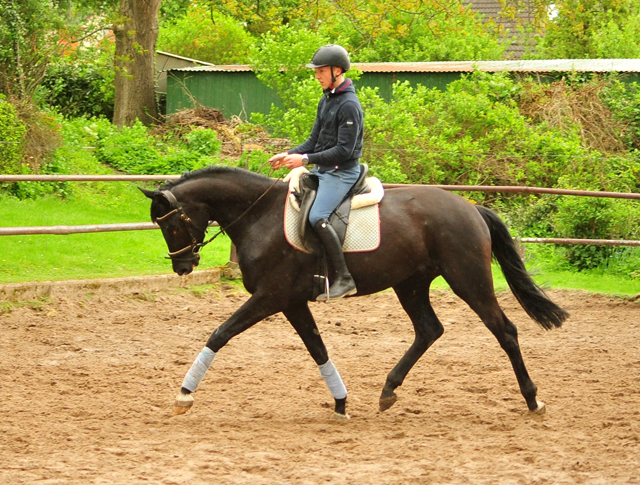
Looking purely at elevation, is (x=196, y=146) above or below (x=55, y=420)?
above

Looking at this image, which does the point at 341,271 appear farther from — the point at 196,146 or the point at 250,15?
the point at 250,15

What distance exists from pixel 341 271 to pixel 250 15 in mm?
15421

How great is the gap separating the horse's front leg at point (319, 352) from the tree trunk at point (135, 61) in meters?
12.2

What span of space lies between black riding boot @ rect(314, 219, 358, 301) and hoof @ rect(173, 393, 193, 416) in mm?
1117

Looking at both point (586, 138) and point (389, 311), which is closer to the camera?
point (389, 311)

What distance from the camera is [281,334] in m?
7.90

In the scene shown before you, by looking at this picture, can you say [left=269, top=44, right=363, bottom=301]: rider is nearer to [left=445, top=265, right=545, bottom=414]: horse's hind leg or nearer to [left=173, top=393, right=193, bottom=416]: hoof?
[left=445, top=265, right=545, bottom=414]: horse's hind leg

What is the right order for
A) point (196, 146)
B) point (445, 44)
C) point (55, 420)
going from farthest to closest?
point (445, 44) < point (196, 146) < point (55, 420)

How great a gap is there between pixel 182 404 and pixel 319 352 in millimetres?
1017

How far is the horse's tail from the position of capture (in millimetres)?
5809

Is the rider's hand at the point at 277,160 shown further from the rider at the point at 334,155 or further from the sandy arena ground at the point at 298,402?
the sandy arena ground at the point at 298,402

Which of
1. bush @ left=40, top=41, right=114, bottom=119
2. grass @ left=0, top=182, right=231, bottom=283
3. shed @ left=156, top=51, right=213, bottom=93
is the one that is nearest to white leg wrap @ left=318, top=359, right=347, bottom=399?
grass @ left=0, top=182, right=231, bottom=283

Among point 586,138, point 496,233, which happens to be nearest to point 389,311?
point 496,233

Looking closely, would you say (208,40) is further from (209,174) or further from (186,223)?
(186,223)
